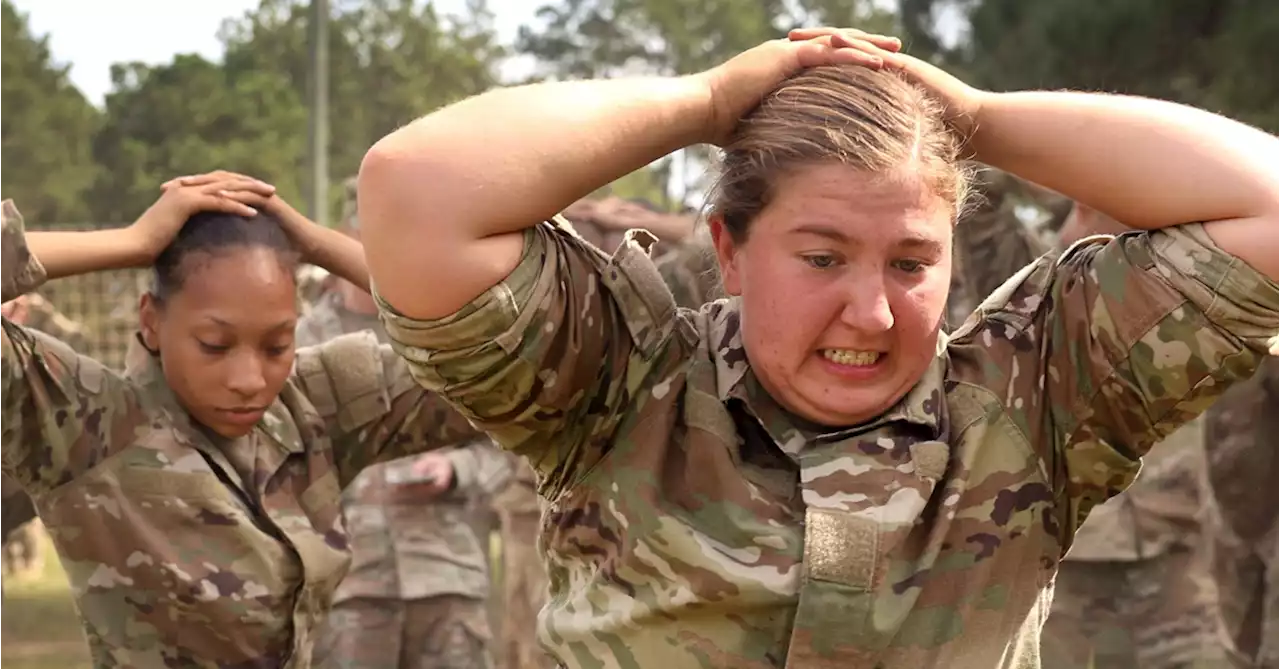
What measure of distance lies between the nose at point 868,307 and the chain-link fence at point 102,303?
36.3 feet

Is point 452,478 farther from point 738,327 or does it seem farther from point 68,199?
point 68,199

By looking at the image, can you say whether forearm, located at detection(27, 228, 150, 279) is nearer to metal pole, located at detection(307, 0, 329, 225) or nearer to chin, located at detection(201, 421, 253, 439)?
chin, located at detection(201, 421, 253, 439)

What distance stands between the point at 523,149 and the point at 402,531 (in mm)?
4144

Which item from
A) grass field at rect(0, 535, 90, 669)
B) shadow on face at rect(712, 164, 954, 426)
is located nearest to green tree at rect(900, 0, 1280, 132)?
grass field at rect(0, 535, 90, 669)

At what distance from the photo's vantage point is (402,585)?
6.13m

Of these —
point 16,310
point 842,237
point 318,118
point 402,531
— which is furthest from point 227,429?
point 318,118

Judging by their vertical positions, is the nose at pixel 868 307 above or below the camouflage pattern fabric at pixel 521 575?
above

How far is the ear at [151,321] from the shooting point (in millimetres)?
4102

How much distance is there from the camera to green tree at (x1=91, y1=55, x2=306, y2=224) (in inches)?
563

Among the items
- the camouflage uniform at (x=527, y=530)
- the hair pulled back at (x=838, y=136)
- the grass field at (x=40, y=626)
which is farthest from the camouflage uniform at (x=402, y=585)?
the hair pulled back at (x=838, y=136)

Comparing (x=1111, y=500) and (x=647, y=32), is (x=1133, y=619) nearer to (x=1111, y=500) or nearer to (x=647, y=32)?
(x=1111, y=500)

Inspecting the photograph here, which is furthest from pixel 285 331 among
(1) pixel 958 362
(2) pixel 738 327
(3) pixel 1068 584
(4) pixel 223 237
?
(3) pixel 1068 584

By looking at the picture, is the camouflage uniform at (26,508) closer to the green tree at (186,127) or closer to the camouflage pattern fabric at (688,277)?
the camouflage pattern fabric at (688,277)

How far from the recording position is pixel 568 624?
98.8 inches
